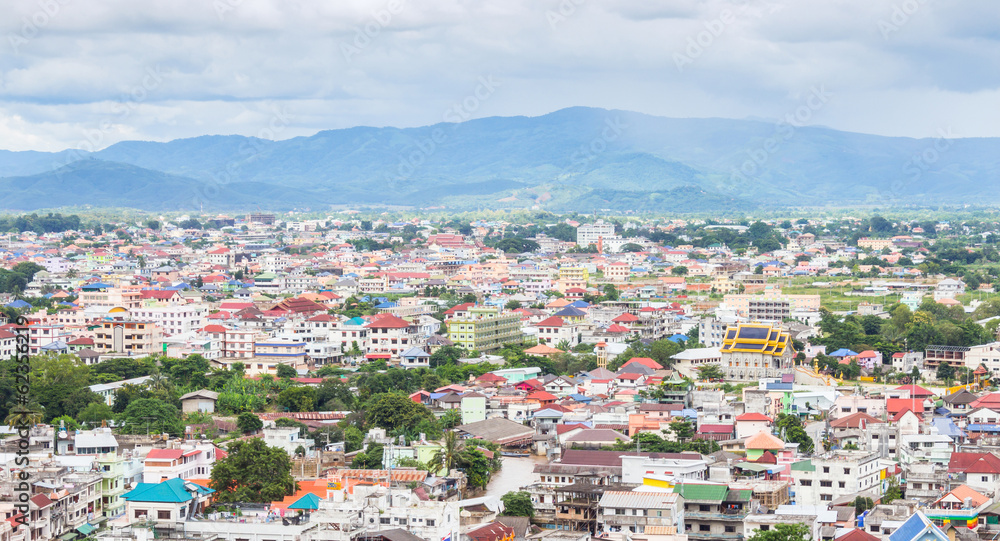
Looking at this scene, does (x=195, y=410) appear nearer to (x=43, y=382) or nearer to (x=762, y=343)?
(x=43, y=382)

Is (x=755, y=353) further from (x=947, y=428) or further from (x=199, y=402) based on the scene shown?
(x=199, y=402)

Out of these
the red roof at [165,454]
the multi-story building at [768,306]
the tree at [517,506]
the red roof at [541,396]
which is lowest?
the tree at [517,506]

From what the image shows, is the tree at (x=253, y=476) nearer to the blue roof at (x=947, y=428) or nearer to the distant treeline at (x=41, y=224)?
the blue roof at (x=947, y=428)

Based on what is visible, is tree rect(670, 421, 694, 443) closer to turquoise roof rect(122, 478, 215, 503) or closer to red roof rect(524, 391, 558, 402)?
red roof rect(524, 391, 558, 402)

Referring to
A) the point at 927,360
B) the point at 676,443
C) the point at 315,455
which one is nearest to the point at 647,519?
the point at 676,443

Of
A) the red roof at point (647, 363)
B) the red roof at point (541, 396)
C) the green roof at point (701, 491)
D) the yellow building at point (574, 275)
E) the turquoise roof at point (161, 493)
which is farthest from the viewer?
the yellow building at point (574, 275)

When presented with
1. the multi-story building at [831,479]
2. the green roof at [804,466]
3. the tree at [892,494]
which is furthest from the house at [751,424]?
the tree at [892,494]
